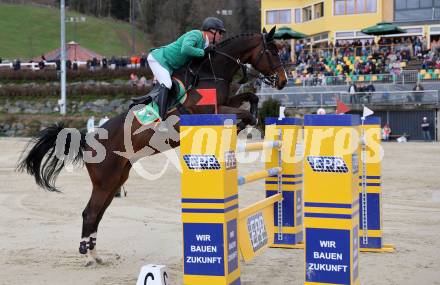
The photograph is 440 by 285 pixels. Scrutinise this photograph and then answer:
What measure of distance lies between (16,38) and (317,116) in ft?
240

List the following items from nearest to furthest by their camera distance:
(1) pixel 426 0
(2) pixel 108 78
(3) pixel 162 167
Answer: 1. (3) pixel 162 167
2. (2) pixel 108 78
3. (1) pixel 426 0

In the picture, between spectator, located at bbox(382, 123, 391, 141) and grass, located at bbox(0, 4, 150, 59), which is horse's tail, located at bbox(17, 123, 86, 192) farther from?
grass, located at bbox(0, 4, 150, 59)

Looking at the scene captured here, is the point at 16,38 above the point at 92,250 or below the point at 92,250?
above

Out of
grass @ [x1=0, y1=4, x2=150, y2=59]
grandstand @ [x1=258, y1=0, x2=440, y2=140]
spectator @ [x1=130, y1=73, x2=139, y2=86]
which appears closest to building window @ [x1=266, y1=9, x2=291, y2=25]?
grandstand @ [x1=258, y1=0, x2=440, y2=140]

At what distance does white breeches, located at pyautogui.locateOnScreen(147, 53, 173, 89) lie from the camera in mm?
7516

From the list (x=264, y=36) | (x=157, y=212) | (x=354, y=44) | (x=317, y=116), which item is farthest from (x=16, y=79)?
(x=317, y=116)

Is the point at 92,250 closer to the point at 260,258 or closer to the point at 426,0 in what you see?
the point at 260,258

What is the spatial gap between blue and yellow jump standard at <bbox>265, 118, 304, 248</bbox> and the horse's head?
521 millimetres

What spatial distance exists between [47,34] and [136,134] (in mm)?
72403

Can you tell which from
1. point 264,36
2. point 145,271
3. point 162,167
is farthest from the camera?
point 162,167

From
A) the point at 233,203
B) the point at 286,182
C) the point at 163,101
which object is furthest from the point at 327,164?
the point at 286,182

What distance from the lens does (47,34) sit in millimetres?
76312

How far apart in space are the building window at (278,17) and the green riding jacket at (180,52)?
4482cm

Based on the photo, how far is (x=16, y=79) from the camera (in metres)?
42.0
